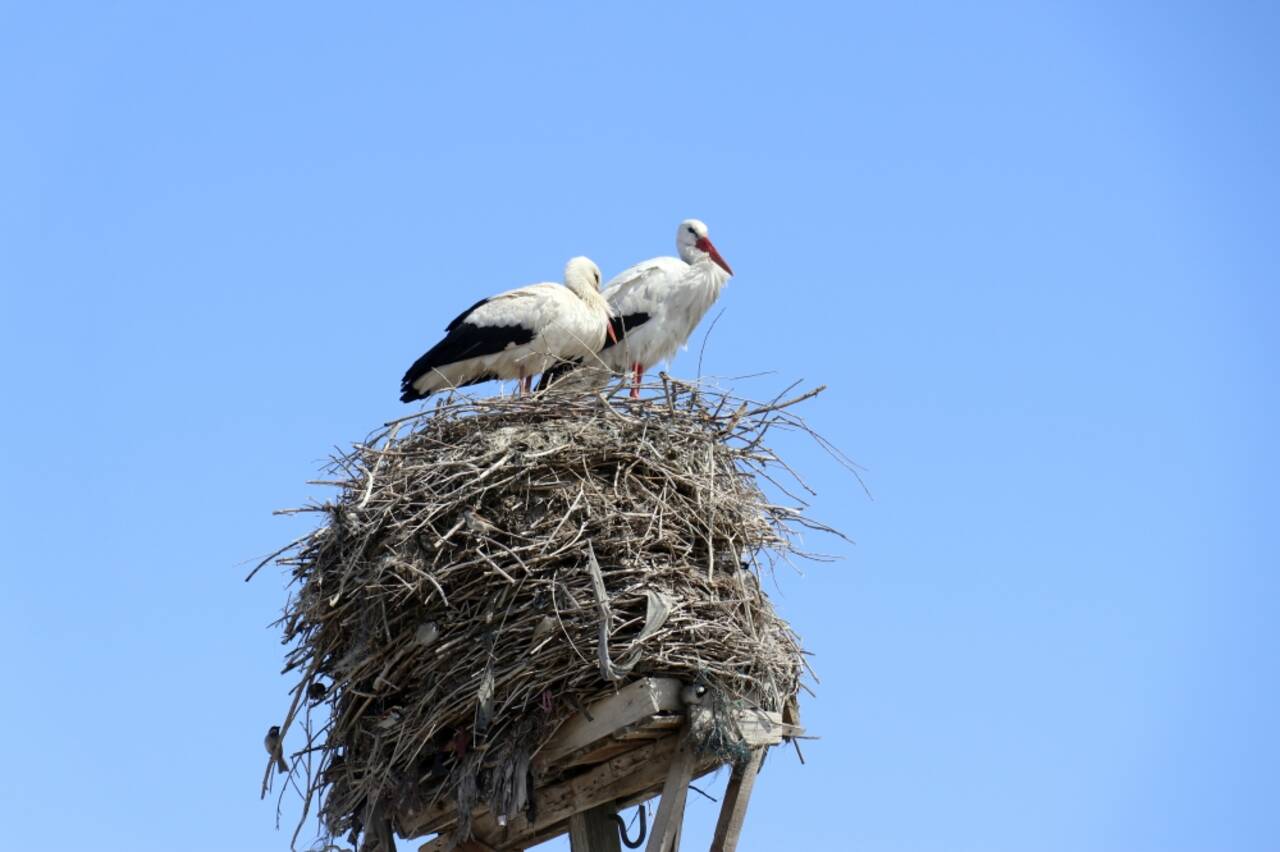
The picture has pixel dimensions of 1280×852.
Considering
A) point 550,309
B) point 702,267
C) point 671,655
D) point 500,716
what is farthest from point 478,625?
point 702,267

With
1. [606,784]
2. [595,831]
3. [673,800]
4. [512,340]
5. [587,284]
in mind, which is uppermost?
[587,284]

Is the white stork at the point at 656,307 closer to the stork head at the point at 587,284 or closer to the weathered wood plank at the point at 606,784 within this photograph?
the stork head at the point at 587,284

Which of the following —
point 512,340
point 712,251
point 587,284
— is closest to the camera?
point 512,340

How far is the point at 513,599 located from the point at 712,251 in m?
5.15

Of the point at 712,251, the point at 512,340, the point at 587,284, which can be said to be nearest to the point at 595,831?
the point at 512,340

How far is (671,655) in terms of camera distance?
6.75 metres

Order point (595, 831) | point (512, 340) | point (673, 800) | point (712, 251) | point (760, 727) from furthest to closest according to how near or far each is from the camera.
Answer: point (712, 251)
point (512, 340)
point (595, 831)
point (760, 727)
point (673, 800)

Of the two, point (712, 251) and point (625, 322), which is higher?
point (712, 251)

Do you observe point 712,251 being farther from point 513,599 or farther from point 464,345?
point 513,599

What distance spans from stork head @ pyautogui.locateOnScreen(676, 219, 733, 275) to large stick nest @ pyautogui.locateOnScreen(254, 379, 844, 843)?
4064 millimetres

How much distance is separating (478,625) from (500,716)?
0.38m

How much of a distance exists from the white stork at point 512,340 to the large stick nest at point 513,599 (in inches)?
104

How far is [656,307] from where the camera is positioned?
1126 cm

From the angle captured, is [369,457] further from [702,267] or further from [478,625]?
[702,267]
